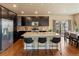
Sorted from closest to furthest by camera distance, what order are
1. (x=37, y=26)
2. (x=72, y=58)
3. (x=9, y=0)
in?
1. (x=9, y=0)
2. (x=72, y=58)
3. (x=37, y=26)

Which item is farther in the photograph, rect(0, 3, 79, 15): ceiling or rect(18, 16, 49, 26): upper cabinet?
rect(18, 16, 49, 26): upper cabinet

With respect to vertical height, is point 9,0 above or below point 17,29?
above

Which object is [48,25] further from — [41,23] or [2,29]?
[2,29]

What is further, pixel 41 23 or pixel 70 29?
pixel 41 23

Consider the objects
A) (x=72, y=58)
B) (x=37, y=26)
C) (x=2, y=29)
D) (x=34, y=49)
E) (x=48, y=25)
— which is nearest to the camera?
(x=72, y=58)

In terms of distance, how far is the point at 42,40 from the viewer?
7012 millimetres

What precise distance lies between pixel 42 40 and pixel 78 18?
2.71 metres

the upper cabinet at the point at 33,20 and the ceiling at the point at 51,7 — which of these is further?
the upper cabinet at the point at 33,20

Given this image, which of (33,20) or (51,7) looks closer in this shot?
(51,7)

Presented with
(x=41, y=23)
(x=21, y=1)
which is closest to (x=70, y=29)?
(x=41, y=23)

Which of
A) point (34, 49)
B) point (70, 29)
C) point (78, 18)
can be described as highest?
point (78, 18)

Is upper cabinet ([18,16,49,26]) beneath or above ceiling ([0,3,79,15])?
beneath

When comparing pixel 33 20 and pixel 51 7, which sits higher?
pixel 51 7

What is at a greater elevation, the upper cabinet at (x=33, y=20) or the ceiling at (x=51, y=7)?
the ceiling at (x=51, y=7)
